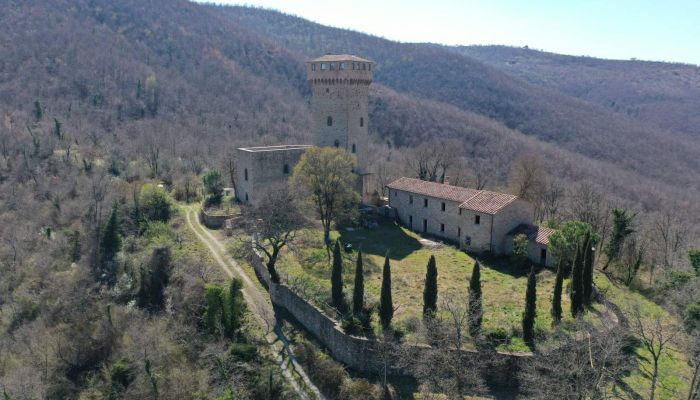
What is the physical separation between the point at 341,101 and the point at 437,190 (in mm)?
12596

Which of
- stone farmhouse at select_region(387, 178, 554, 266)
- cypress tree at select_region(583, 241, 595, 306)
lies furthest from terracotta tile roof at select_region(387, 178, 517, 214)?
cypress tree at select_region(583, 241, 595, 306)

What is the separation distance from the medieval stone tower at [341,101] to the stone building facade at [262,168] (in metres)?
3.63

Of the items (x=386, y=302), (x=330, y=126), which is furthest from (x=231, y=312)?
(x=330, y=126)

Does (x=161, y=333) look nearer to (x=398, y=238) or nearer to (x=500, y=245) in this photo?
(x=398, y=238)

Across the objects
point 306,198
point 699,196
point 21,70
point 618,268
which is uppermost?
point 21,70

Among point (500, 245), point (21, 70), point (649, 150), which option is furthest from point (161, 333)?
point (649, 150)

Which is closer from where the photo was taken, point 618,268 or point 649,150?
point 618,268

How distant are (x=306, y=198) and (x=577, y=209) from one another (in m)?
23.3

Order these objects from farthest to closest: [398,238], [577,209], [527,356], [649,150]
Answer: [649,150]
[577,209]
[398,238]
[527,356]

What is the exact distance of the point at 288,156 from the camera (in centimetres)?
4522

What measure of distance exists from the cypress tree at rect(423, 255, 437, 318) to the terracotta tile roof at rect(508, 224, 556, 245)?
11.2 m

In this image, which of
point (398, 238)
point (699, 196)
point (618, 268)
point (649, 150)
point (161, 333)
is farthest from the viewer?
point (649, 150)

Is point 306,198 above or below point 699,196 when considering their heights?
above

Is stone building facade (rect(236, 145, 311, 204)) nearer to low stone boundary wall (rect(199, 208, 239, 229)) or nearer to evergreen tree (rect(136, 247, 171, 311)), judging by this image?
low stone boundary wall (rect(199, 208, 239, 229))
